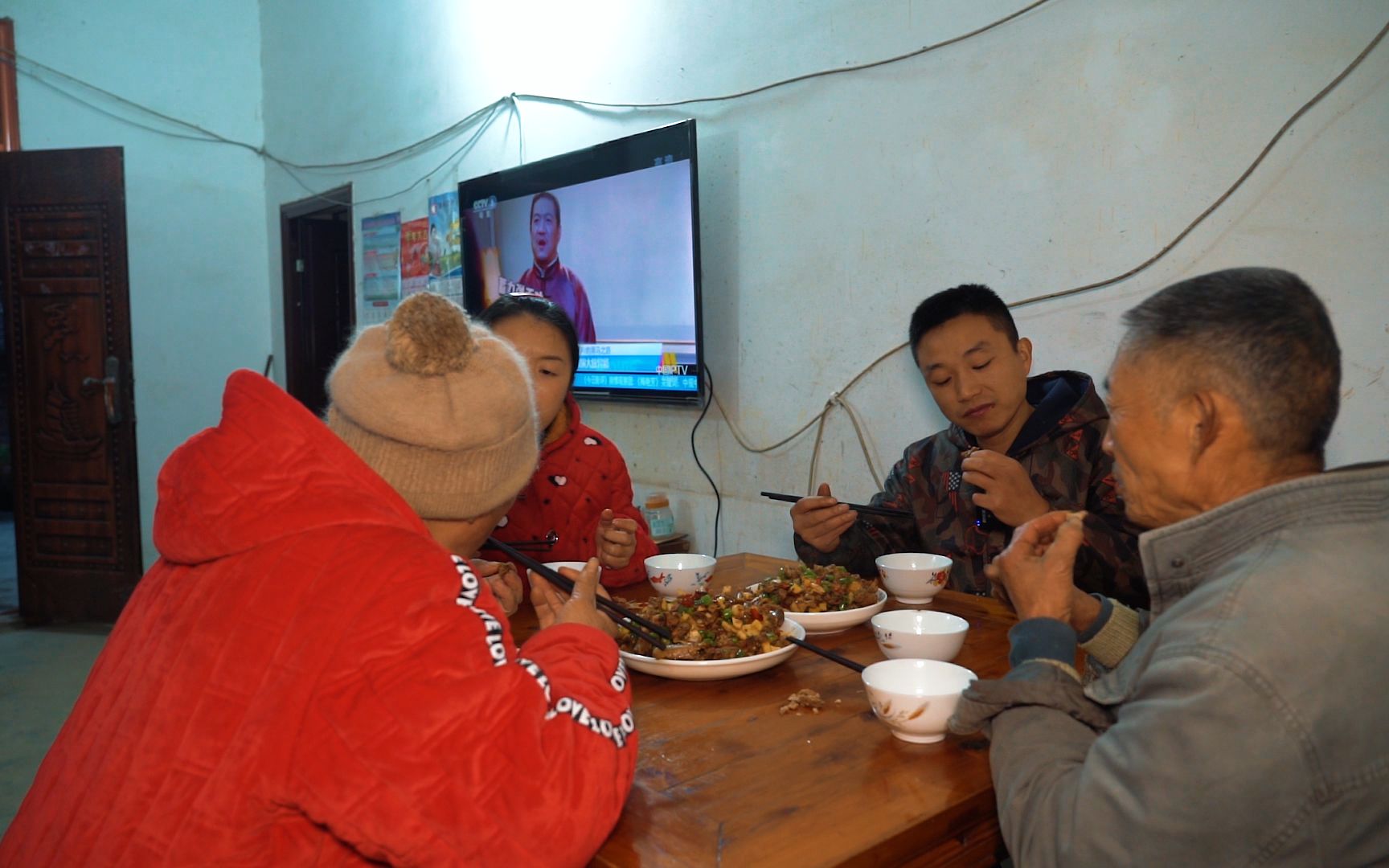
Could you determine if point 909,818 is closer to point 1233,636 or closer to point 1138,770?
point 1138,770

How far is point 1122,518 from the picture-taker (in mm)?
1891

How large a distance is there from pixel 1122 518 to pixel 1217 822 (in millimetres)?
1171

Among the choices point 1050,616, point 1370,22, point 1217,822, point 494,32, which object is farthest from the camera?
point 494,32

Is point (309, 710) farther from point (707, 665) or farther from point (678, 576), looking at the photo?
point (678, 576)

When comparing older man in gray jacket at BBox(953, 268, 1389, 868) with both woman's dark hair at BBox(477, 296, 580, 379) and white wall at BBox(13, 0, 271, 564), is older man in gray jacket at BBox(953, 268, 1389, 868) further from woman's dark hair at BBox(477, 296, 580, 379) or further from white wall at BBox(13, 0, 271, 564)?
white wall at BBox(13, 0, 271, 564)

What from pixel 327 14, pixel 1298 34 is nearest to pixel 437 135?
pixel 327 14

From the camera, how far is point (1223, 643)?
83 centimetres

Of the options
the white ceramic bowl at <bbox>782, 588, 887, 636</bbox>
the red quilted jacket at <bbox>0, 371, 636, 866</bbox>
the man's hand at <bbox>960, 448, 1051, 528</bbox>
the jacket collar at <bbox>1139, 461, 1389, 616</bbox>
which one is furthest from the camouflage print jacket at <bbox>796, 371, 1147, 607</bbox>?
the red quilted jacket at <bbox>0, 371, 636, 866</bbox>

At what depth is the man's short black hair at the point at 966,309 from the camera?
6.95 ft

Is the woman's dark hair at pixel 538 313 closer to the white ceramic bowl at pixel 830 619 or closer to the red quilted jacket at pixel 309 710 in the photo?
the white ceramic bowl at pixel 830 619

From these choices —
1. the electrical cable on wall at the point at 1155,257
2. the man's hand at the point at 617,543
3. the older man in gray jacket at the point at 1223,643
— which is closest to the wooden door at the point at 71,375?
the electrical cable on wall at the point at 1155,257

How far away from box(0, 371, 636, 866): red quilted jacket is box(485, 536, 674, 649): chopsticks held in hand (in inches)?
16.3

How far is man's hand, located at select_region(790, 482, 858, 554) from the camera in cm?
199

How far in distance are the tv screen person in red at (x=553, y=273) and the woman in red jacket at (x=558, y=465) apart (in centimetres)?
121
